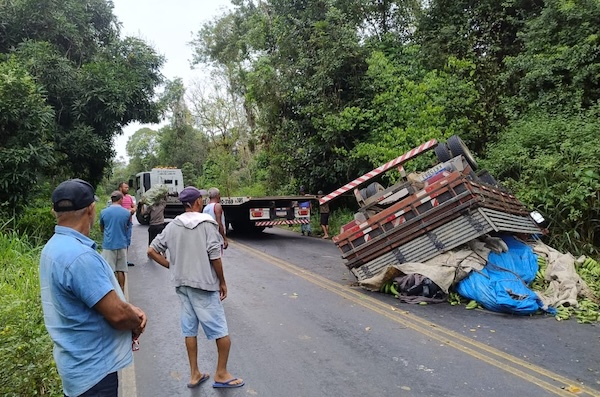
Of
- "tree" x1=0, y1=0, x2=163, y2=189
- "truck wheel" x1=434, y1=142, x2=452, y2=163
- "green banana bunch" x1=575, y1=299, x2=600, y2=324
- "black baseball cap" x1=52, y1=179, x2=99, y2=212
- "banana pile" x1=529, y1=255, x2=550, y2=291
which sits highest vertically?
"tree" x1=0, y1=0, x2=163, y2=189

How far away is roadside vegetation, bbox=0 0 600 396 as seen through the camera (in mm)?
8680

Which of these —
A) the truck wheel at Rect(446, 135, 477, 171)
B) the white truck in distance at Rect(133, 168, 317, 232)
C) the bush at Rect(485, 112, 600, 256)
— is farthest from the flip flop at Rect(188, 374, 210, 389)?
the white truck in distance at Rect(133, 168, 317, 232)

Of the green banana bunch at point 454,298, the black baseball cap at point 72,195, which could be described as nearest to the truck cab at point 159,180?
the green banana bunch at point 454,298

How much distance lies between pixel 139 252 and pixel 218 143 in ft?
93.1

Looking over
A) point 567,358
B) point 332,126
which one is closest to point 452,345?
point 567,358

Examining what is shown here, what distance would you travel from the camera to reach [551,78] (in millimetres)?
10734

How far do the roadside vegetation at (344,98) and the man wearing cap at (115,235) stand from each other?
1.05 metres

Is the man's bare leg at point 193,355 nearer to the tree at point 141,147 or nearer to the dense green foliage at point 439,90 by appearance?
the dense green foliage at point 439,90

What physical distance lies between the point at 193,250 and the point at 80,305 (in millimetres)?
1693

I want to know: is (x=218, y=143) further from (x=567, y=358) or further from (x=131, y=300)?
(x=567, y=358)

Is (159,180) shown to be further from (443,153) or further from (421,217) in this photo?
(421,217)

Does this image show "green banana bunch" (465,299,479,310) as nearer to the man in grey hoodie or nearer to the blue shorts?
the man in grey hoodie

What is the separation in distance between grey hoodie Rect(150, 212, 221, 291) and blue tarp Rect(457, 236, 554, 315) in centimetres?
384

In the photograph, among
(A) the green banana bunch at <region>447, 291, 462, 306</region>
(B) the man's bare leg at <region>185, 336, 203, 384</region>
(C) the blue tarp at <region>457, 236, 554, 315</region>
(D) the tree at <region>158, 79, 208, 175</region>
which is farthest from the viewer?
(D) the tree at <region>158, 79, 208, 175</region>
